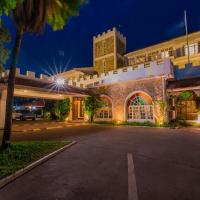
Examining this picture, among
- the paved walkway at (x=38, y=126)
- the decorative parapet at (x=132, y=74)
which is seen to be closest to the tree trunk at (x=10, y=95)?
the paved walkway at (x=38, y=126)

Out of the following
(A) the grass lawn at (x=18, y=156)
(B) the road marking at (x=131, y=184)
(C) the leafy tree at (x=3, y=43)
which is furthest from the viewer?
(C) the leafy tree at (x=3, y=43)

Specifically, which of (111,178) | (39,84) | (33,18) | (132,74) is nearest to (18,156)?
(111,178)

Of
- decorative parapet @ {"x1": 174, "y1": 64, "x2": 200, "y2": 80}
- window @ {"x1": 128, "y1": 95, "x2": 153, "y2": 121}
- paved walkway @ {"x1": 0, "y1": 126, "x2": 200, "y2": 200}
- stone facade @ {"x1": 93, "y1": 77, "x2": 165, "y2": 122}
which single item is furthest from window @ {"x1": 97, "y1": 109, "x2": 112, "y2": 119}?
paved walkway @ {"x1": 0, "y1": 126, "x2": 200, "y2": 200}

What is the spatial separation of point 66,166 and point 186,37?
25.3 meters

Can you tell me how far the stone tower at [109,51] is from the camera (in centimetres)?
3133

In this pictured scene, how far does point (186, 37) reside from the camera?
75.0 ft

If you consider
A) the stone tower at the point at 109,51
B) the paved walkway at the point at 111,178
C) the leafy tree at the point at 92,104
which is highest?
the stone tower at the point at 109,51

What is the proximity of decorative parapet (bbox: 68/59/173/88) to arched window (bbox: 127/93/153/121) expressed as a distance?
216 cm

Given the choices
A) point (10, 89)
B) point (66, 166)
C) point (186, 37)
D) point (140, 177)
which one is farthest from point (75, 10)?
point (186, 37)

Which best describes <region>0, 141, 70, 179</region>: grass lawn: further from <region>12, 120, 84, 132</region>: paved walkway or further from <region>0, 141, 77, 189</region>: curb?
<region>12, 120, 84, 132</region>: paved walkway

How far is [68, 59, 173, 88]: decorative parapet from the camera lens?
15.8 metres

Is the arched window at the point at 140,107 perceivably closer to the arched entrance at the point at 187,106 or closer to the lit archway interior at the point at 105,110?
the lit archway interior at the point at 105,110

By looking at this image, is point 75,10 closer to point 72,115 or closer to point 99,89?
point 99,89

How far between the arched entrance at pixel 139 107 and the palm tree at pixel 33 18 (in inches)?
473
